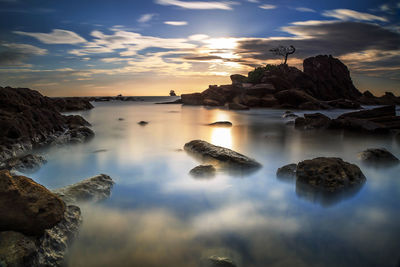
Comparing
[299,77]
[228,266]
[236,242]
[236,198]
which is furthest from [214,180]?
[299,77]

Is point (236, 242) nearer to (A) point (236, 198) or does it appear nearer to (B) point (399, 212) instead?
(A) point (236, 198)

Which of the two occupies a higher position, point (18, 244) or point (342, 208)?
point (18, 244)

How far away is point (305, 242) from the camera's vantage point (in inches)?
133

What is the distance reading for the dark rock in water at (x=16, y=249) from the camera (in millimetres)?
2381

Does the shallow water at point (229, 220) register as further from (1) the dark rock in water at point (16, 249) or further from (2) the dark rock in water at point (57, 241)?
(1) the dark rock in water at point (16, 249)

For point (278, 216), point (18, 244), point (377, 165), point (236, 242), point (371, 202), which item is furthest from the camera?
point (377, 165)

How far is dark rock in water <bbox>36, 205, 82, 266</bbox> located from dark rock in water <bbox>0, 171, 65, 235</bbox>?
0.09 m

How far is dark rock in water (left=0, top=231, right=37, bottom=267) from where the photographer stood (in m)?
2.38

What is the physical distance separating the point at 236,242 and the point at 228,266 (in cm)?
52

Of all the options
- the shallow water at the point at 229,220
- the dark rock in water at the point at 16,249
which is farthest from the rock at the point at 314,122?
the dark rock in water at the point at 16,249

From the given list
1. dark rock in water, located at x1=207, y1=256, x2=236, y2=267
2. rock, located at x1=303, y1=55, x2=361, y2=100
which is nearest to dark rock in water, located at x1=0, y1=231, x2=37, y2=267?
dark rock in water, located at x1=207, y1=256, x2=236, y2=267

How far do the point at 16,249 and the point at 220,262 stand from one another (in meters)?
2.02

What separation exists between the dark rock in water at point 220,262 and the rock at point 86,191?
2.43 metres

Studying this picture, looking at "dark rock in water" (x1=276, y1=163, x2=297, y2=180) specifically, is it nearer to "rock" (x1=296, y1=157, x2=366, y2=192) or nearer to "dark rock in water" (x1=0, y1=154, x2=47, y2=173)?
"rock" (x1=296, y1=157, x2=366, y2=192)
